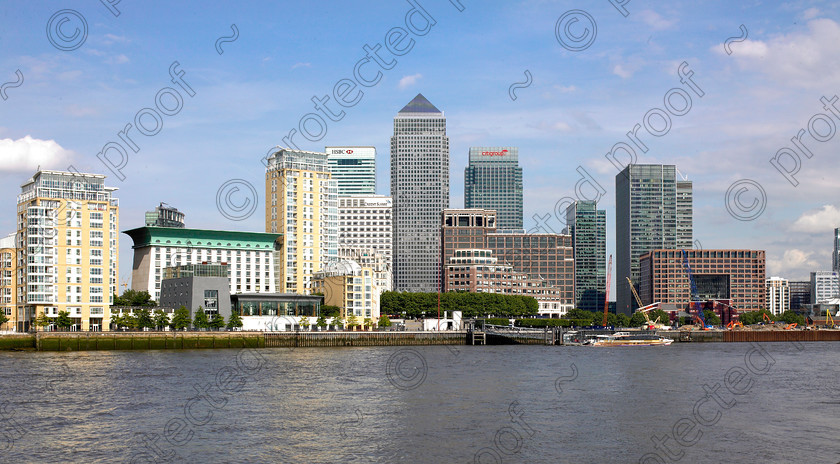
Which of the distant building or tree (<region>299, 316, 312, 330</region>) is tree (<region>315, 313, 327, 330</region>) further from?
the distant building

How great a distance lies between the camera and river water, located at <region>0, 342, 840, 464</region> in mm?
48938

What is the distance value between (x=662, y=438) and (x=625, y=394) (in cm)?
2189

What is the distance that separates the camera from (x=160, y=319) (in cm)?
15575

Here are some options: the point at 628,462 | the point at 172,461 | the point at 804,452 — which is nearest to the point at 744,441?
the point at 804,452

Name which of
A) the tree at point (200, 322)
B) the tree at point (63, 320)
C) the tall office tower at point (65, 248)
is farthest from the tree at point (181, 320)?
the tree at point (63, 320)

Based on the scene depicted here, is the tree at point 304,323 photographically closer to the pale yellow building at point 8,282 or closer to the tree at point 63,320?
the tree at point 63,320

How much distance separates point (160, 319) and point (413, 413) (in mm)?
104489

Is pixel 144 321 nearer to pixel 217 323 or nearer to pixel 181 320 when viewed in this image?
pixel 181 320

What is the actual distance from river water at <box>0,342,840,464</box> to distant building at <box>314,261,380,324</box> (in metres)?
82.9

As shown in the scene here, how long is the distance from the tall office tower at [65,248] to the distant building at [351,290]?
165 feet

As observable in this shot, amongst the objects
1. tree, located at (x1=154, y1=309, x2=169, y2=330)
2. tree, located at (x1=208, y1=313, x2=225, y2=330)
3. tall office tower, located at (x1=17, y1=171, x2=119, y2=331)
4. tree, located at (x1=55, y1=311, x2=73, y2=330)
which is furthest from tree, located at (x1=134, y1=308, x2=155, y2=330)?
tree, located at (x1=55, y1=311, x2=73, y2=330)

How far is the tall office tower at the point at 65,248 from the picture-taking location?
150125 millimetres

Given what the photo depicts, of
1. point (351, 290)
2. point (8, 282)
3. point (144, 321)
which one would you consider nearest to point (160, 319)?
point (144, 321)

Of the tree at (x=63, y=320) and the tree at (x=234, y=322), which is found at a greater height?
the tree at (x=63, y=320)
